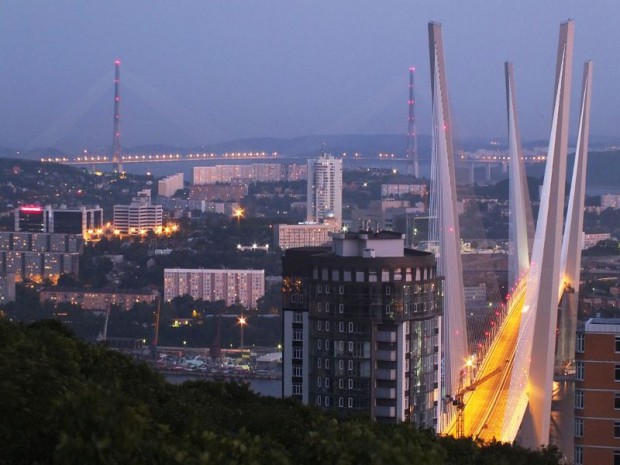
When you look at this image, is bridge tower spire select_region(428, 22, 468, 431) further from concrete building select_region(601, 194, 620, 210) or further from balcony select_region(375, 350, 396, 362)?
concrete building select_region(601, 194, 620, 210)

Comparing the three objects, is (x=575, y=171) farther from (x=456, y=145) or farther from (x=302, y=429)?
(x=302, y=429)

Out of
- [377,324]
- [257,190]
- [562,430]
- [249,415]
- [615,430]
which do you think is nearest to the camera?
[249,415]

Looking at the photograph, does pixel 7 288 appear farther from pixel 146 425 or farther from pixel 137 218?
pixel 146 425

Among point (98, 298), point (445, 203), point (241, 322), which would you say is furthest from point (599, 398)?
point (98, 298)

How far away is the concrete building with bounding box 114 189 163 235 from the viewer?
3419 centimetres

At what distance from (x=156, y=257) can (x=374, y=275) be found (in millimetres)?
21902

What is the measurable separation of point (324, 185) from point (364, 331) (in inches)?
1106

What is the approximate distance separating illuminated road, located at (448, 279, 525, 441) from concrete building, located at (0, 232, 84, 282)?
1613 centimetres

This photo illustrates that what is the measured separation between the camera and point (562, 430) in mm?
9211

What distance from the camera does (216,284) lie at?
84.6 ft

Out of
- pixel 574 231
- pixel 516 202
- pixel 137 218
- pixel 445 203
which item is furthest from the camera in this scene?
pixel 137 218

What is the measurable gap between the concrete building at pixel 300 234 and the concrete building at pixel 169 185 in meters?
11.2

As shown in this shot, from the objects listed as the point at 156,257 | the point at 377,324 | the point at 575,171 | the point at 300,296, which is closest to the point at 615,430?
the point at 377,324

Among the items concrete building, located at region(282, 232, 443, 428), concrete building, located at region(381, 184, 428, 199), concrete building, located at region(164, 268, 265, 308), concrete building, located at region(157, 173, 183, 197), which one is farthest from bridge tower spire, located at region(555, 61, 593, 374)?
concrete building, located at region(157, 173, 183, 197)
